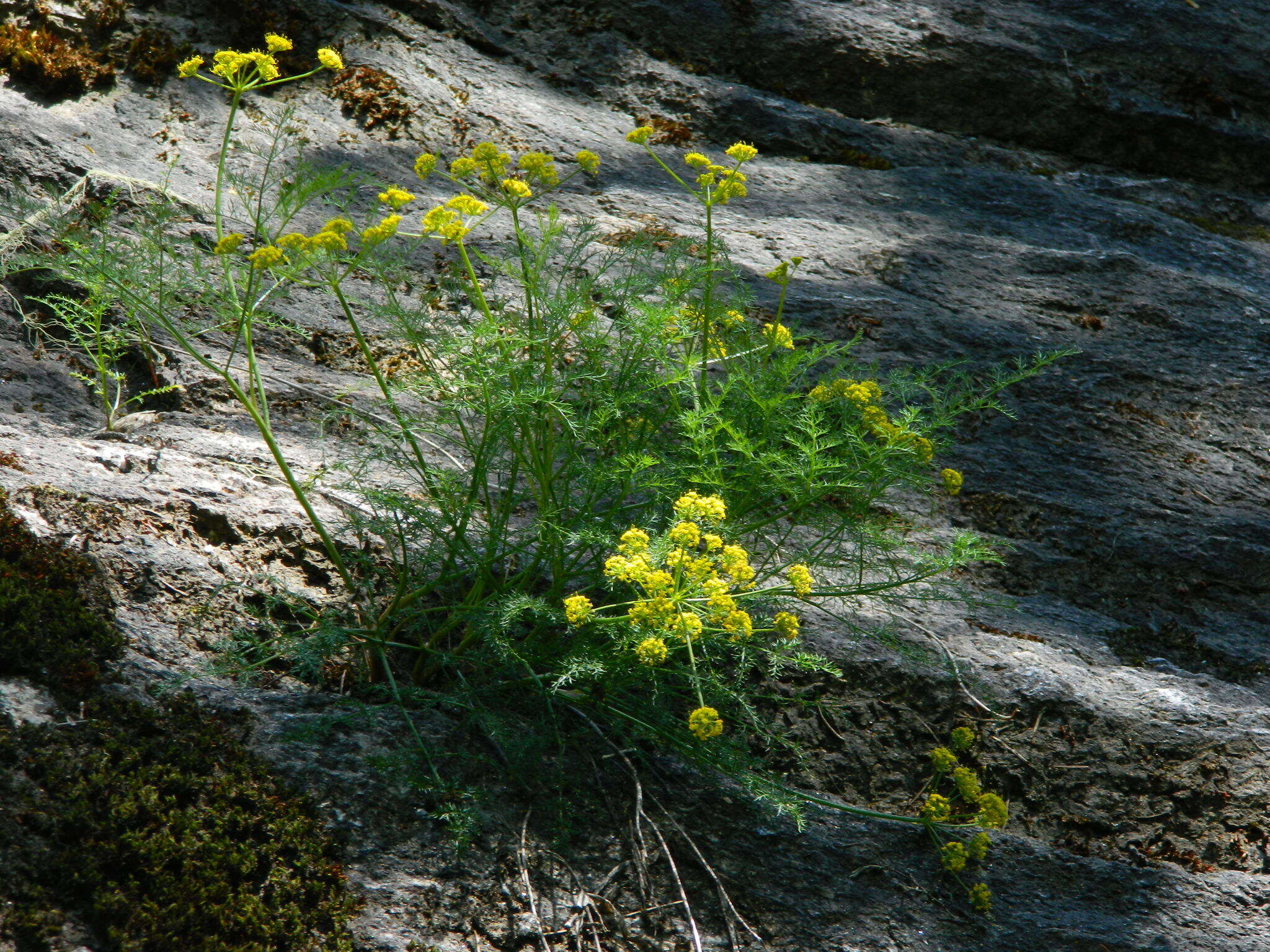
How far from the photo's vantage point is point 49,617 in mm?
2621

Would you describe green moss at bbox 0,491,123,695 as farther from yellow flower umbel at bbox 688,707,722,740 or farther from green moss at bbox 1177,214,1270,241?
green moss at bbox 1177,214,1270,241

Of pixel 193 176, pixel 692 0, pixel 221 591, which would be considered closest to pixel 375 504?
pixel 221 591

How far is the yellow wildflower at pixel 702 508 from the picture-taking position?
2.41 m

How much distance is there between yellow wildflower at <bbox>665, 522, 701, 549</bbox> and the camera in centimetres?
230

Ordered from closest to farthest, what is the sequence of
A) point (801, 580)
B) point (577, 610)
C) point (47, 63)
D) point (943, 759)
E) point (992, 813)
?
point (577, 610), point (801, 580), point (992, 813), point (943, 759), point (47, 63)

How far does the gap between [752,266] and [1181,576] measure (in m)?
2.73

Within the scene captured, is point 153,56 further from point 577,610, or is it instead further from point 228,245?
point 577,610

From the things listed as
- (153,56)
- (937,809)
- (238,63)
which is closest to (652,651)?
(937,809)

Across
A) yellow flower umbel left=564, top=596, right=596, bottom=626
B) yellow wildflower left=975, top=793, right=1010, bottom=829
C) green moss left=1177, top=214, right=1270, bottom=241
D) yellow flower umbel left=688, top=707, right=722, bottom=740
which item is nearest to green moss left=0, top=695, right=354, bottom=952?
yellow flower umbel left=564, top=596, right=596, bottom=626


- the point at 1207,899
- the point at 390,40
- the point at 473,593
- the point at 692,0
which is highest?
the point at 692,0

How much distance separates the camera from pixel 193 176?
4.88 m

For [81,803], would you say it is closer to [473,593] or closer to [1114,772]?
[473,593]

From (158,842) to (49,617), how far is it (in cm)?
79

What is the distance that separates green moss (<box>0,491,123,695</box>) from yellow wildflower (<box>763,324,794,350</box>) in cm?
223
